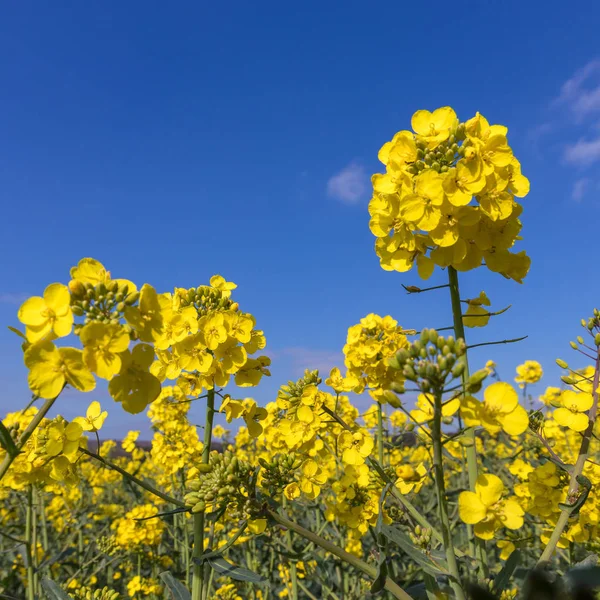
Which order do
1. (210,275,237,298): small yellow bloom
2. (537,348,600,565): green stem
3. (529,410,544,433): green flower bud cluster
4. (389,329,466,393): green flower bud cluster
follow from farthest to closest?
Answer: (210,275,237,298): small yellow bloom → (529,410,544,433): green flower bud cluster → (537,348,600,565): green stem → (389,329,466,393): green flower bud cluster

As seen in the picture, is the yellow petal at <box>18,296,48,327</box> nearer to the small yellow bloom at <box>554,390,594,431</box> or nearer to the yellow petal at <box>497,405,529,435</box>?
the yellow petal at <box>497,405,529,435</box>

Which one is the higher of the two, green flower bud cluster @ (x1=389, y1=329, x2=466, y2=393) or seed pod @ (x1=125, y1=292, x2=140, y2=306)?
seed pod @ (x1=125, y1=292, x2=140, y2=306)

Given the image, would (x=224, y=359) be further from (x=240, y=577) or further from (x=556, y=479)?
(x=556, y=479)

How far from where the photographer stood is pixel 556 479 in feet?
7.58

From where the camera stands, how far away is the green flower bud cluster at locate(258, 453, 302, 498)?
6.62 feet

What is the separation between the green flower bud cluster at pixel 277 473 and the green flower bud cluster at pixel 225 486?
29 cm

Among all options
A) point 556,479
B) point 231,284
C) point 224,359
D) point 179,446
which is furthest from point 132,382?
point 179,446

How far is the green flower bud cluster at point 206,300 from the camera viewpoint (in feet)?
7.64

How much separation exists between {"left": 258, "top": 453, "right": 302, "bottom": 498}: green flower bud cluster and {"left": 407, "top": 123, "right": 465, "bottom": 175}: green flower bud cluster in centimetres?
137

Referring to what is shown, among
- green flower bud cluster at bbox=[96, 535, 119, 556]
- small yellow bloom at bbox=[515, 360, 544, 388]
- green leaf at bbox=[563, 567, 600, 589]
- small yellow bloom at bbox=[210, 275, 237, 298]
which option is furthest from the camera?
small yellow bloom at bbox=[515, 360, 544, 388]

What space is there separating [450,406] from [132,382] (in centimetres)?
100

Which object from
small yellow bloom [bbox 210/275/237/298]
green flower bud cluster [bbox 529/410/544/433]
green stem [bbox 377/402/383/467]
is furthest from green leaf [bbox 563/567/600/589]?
green stem [bbox 377/402/383/467]

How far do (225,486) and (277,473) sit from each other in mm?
546

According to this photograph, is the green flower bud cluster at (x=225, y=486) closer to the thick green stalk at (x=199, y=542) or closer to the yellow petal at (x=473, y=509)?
the thick green stalk at (x=199, y=542)
